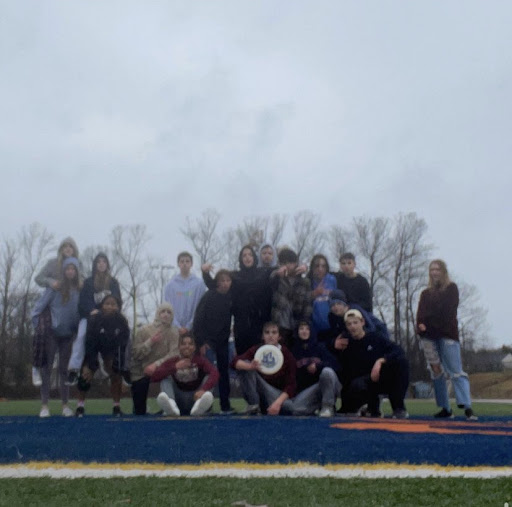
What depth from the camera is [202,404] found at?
8930 mm

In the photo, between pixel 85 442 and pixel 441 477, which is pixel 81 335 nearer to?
pixel 85 442

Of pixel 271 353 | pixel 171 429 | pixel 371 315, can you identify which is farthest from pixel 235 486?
pixel 371 315

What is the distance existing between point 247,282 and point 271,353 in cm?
120

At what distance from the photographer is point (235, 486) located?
353 cm

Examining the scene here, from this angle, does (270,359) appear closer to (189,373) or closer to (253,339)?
(253,339)

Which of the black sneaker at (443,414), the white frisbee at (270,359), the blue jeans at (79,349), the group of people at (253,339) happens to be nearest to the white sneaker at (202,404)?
the group of people at (253,339)

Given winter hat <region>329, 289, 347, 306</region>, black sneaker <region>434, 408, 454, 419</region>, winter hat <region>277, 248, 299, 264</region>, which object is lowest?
black sneaker <region>434, 408, 454, 419</region>

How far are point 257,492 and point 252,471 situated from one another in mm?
591

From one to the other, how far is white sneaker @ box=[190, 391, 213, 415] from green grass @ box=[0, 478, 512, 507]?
5.10 meters

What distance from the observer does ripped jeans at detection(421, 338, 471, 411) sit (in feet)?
30.5

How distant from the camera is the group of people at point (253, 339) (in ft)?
29.2

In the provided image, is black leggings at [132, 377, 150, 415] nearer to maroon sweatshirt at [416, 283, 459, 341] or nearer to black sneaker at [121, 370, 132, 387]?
black sneaker at [121, 370, 132, 387]

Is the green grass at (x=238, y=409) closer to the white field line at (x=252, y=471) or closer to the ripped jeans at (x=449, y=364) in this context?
the ripped jeans at (x=449, y=364)

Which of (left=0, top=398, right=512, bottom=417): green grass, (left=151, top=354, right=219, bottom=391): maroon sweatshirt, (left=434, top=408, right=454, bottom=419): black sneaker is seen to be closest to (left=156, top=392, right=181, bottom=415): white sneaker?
(left=151, top=354, right=219, bottom=391): maroon sweatshirt
